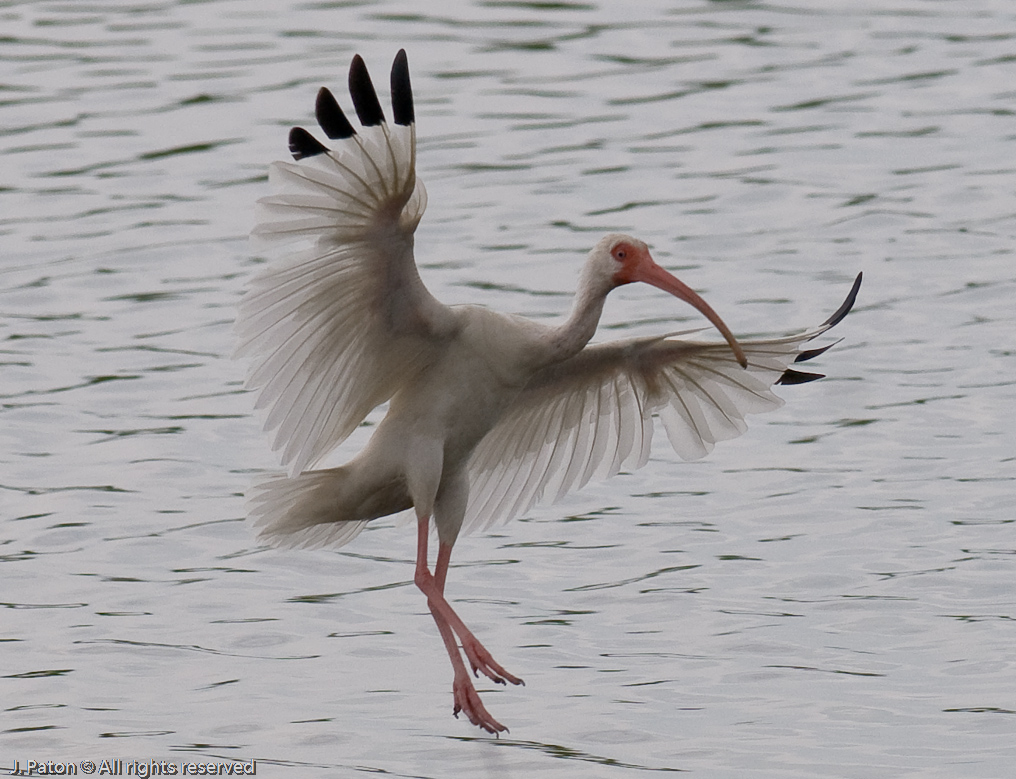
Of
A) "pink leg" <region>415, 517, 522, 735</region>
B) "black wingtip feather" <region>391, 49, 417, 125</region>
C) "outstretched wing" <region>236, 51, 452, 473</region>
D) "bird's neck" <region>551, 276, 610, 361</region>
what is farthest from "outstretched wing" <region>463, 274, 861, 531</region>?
"black wingtip feather" <region>391, 49, 417, 125</region>

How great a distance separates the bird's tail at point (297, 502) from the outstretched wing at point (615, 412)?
99cm

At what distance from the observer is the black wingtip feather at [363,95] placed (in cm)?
857

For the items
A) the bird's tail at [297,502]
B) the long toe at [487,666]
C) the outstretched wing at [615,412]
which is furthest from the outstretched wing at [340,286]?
the long toe at [487,666]

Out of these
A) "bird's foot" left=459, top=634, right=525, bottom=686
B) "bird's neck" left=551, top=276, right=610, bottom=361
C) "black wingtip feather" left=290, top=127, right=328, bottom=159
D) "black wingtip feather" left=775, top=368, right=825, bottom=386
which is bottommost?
"bird's foot" left=459, top=634, right=525, bottom=686

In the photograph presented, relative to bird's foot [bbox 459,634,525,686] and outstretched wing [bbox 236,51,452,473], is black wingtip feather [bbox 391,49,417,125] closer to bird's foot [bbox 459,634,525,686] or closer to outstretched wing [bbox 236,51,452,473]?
outstretched wing [bbox 236,51,452,473]

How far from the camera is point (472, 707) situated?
30.4 ft

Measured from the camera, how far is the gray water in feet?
31.3

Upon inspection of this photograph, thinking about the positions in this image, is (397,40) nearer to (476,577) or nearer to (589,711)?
(476,577)

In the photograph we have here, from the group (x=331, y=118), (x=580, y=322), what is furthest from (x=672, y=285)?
(x=331, y=118)

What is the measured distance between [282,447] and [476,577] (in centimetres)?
195

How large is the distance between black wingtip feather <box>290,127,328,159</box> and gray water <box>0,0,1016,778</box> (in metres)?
2.44

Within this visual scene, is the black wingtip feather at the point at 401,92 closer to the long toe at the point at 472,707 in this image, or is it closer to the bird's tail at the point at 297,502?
the bird's tail at the point at 297,502

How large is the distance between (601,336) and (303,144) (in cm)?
627

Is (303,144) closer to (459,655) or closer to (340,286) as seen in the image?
(340,286)
